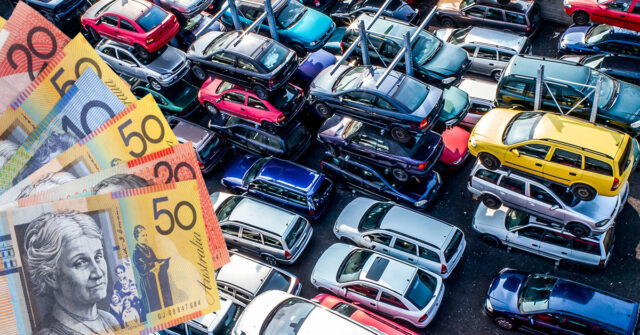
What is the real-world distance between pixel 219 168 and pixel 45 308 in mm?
12135

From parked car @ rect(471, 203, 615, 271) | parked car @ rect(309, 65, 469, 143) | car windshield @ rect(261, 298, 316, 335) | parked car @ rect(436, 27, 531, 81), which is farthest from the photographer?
parked car @ rect(436, 27, 531, 81)

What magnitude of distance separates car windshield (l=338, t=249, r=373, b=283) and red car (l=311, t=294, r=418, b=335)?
60 centimetres

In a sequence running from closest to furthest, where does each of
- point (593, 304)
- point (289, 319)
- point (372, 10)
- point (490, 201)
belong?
point (593, 304)
point (289, 319)
point (490, 201)
point (372, 10)

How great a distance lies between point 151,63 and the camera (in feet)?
66.1

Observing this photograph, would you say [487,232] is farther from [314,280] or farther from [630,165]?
[314,280]

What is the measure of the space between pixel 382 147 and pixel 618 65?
25.3ft

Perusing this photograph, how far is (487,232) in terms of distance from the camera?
15.1m

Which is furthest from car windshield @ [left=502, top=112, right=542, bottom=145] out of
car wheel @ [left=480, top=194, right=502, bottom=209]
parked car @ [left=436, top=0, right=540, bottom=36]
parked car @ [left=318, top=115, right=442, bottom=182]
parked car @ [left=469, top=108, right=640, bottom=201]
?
parked car @ [left=436, top=0, right=540, bottom=36]

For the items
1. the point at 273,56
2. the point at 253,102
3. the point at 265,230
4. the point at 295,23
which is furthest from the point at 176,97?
the point at 265,230

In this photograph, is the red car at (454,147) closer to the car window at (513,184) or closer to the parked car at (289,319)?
the car window at (513,184)

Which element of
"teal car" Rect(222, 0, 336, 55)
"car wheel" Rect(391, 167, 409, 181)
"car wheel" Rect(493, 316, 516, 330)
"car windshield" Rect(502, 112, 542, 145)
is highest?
"teal car" Rect(222, 0, 336, 55)

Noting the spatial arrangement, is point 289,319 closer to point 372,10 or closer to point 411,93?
point 411,93

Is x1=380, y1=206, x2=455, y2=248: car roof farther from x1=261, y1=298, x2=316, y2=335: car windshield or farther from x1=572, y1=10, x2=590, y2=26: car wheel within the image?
x1=572, y1=10, x2=590, y2=26: car wheel

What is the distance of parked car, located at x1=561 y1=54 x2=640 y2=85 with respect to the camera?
17.1 metres
